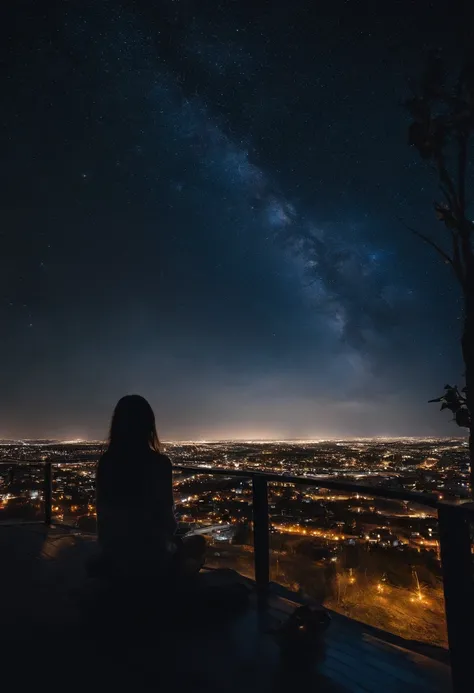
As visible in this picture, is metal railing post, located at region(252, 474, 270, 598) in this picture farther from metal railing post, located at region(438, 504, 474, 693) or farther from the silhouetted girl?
metal railing post, located at region(438, 504, 474, 693)

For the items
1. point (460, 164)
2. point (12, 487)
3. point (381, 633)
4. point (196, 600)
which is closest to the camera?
point (381, 633)

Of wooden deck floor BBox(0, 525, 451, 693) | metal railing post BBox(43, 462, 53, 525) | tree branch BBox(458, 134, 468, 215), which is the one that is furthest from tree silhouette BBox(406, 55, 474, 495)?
metal railing post BBox(43, 462, 53, 525)

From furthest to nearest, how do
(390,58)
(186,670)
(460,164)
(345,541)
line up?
(345,541)
(390,58)
(460,164)
(186,670)

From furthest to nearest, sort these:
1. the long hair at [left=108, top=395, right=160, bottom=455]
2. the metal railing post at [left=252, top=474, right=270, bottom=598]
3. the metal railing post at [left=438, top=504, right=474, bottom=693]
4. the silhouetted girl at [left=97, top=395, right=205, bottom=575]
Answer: the metal railing post at [left=252, top=474, right=270, bottom=598] → the long hair at [left=108, top=395, right=160, bottom=455] → the silhouetted girl at [left=97, top=395, right=205, bottom=575] → the metal railing post at [left=438, top=504, right=474, bottom=693]

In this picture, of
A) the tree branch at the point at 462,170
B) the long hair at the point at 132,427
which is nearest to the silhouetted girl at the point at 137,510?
the long hair at the point at 132,427

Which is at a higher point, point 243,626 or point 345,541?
point 243,626

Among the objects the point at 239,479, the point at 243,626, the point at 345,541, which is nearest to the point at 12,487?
the point at 239,479

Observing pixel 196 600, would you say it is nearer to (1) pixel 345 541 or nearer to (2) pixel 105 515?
(2) pixel 105 515
